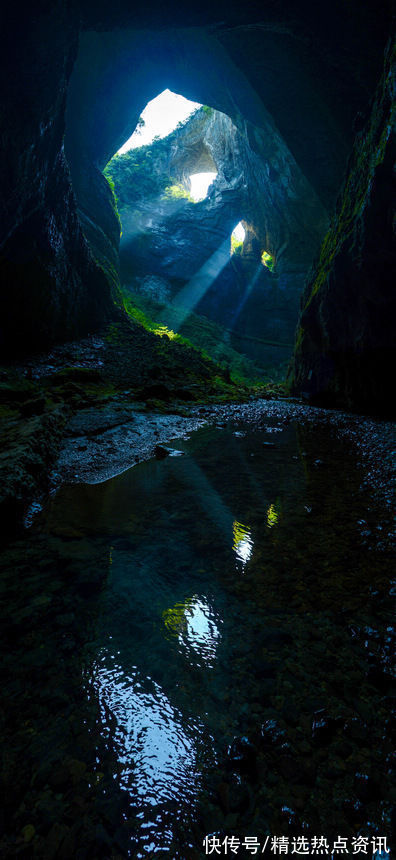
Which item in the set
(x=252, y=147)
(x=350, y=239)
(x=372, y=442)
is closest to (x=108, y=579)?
(x=372, y=442)

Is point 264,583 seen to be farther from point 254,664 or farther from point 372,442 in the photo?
point 372,442

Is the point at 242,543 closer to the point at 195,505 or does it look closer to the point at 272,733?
the point at 195,505

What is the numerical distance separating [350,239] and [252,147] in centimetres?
1554

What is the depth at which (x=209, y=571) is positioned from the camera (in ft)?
7.11

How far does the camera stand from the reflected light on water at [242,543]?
7.62 feet

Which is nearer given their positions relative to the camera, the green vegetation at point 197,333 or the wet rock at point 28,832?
the wet rock at point 28,832

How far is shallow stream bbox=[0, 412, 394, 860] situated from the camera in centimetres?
98

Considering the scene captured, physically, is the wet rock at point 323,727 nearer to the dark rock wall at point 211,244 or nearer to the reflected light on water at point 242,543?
the reflected light on water at point 242,543

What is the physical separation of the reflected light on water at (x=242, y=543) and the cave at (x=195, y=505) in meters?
0.02

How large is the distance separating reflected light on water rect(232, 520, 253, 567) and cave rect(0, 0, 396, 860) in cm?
2

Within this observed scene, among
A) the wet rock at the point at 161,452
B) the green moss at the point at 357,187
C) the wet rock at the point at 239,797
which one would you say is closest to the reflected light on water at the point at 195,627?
the wet rock at the point at 239,797

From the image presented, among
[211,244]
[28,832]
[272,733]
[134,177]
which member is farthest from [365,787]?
[134,177]

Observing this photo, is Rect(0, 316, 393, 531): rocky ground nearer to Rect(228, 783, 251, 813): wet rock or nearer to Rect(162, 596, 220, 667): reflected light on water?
Rect(162, 596, 220, 667): reflected light on water

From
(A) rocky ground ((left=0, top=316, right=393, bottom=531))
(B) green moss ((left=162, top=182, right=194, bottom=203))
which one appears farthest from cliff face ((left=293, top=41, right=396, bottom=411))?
(B) green moss ((left=162, top=182, right=194, bottom=203))
